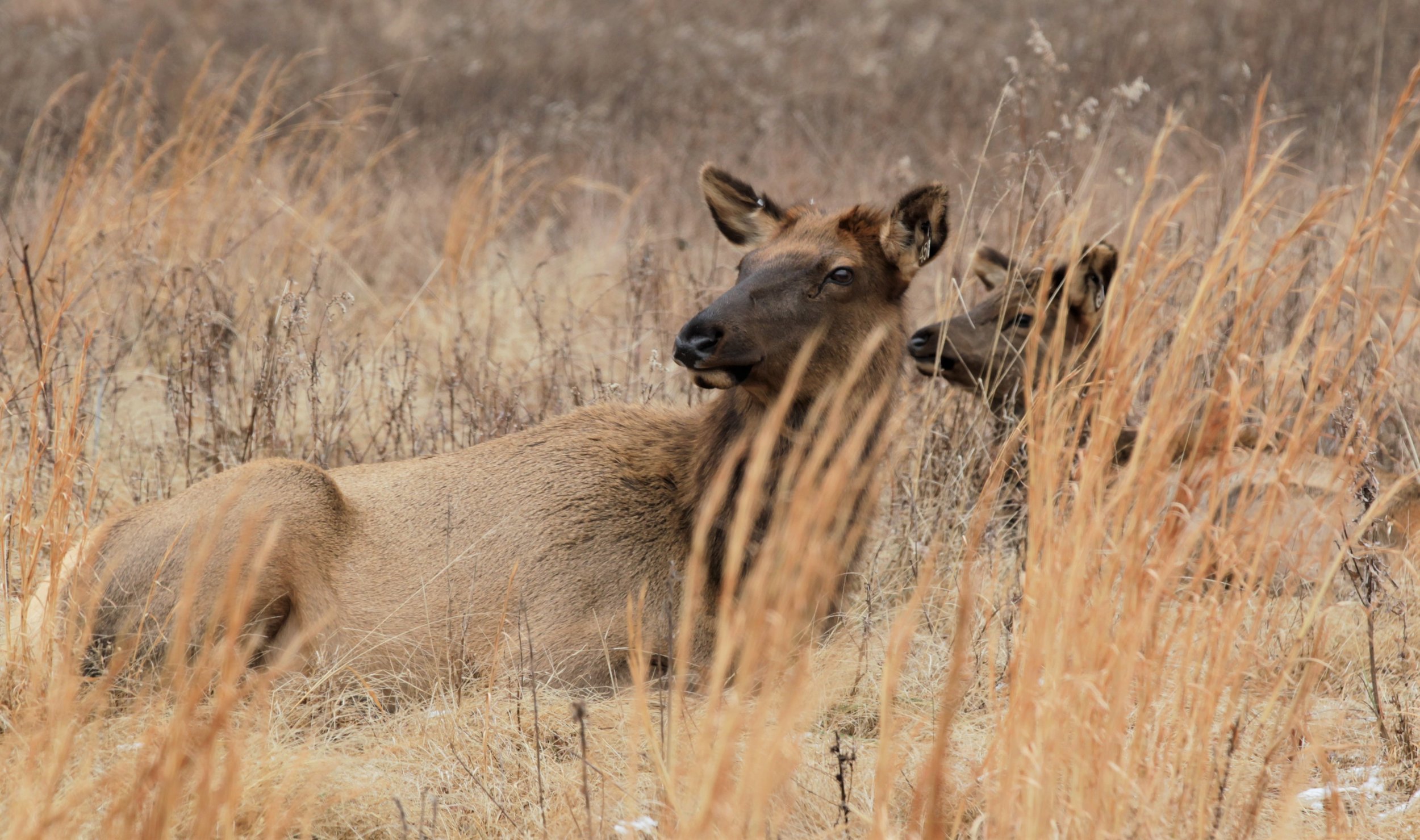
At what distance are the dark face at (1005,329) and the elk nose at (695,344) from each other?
1.66m

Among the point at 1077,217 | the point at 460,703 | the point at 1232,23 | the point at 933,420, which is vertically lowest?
the point at 460,703

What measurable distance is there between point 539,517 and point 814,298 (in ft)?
4.07

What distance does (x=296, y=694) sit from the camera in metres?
4.14

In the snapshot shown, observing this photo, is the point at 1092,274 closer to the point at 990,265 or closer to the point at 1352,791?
the point at 990,265

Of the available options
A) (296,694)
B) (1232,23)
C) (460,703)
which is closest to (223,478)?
(296,694)

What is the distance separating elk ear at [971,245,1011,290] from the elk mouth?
2349 mm

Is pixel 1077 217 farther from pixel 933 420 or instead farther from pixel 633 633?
pixel 933 420

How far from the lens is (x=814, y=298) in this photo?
15.1 feet

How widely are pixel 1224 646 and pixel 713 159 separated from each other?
33.7 feet

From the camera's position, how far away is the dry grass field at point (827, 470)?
2.67 metres

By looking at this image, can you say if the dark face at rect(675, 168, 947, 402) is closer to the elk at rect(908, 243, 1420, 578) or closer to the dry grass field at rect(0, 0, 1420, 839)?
the dry grass field at rect(0, 0, 1420, 839)

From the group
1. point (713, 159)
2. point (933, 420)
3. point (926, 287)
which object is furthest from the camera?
point (713, 159)

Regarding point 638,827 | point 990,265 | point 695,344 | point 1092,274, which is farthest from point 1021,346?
point 638,827

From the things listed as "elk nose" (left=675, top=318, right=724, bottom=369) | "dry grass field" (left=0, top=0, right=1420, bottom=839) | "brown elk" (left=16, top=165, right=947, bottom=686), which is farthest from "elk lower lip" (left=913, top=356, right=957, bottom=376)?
"elk nose" (left=675, top=318, right=724, bottom=369)
